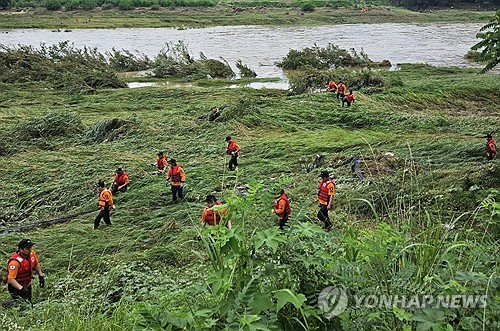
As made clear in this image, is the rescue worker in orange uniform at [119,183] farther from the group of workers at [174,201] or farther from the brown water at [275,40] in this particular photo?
the brown water at [275,40]

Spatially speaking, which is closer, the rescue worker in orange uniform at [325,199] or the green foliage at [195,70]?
the rescue worker in orange uniform at [325,199]

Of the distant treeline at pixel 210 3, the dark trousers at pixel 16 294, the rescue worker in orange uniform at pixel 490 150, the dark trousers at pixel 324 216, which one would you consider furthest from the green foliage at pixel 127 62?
the distant treeline at pixel 210 3

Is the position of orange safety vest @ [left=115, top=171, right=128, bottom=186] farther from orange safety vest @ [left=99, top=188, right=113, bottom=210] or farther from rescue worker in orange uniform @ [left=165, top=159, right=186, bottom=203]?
orange safety vest @ [left=99, top=188, right=113, bottom=210]

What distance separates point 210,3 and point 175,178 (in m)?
69.0

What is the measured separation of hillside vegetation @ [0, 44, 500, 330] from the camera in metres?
2.86

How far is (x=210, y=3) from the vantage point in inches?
2975

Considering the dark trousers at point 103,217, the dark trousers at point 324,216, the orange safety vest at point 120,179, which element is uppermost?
the dark trousers at point 324,216

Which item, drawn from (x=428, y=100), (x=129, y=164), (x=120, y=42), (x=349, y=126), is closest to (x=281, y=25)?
(x=120, y=42)

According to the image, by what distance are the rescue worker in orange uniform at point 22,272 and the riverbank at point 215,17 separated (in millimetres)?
54294

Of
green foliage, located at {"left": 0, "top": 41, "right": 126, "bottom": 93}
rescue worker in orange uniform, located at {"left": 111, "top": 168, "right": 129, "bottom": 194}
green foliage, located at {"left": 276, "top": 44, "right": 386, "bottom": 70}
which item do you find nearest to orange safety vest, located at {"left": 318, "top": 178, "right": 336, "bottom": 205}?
rescue worker in orange uniform, located at {"left": 111, "top": 168, "right": 129, "bottom": 194}

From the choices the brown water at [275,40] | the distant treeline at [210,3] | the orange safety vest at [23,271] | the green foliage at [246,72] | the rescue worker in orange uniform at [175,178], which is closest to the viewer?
the orange safety vest at [23,271]

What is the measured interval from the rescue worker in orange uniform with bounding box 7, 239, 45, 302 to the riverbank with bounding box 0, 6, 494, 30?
54294 millimetres

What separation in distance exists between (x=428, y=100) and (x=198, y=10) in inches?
2204

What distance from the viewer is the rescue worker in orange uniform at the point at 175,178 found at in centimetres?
1095
